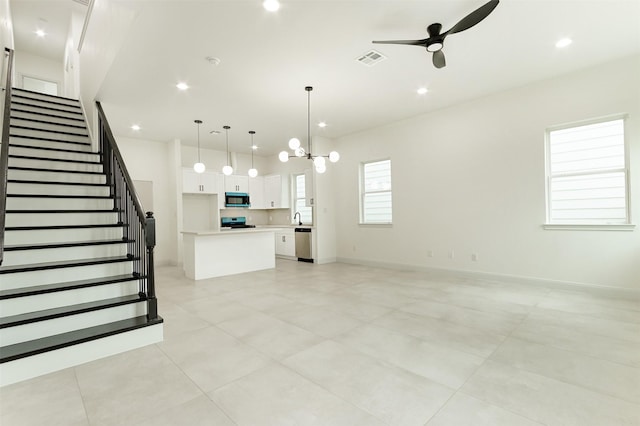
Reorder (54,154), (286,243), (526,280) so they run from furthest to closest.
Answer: (286,243) < (526,280) < (54,154)

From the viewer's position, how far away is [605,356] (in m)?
2.42

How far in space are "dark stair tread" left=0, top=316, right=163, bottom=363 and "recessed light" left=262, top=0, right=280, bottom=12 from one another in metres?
3.15

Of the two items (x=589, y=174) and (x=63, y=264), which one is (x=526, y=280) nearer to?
(x=589, y=174)

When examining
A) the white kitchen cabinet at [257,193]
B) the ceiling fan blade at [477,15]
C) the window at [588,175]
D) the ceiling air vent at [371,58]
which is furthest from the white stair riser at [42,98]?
the window at [588,175]

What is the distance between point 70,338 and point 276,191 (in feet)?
22.1

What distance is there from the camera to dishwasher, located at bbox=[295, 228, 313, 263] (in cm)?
747

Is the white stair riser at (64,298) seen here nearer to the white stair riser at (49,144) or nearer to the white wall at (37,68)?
the white stair riser at (49,144)

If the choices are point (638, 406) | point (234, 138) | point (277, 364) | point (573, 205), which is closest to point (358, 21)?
point (277, 364)

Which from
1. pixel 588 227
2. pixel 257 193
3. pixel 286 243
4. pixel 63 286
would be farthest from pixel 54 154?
pixel 588 227

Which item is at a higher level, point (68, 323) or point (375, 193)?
point (375, 193)

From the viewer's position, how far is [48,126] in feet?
16.7

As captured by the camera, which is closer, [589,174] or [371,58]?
[371,58]

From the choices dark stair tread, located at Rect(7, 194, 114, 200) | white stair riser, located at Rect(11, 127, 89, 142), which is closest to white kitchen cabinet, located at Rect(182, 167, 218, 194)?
white stair riser, located at Rect(11, 127, 89, 142)

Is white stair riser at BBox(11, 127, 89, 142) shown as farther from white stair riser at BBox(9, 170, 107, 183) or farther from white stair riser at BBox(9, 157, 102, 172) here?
white stair riser at BBox(9, 170, 107, 183)
